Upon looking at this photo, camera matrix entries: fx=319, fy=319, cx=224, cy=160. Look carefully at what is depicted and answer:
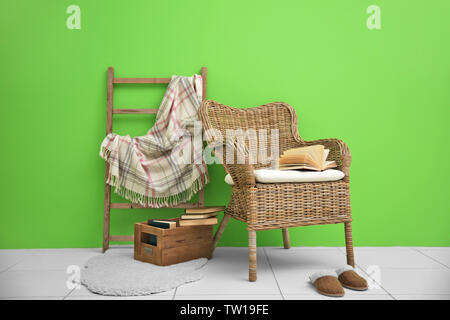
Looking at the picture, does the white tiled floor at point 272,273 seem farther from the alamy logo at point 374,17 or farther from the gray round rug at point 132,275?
the alamy logo at point 374,17

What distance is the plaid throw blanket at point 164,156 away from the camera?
1.72 m

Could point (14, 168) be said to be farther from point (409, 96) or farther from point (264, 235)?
point (409, 96)

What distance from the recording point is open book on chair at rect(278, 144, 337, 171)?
140 cm

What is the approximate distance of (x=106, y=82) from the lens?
1838 millimetres

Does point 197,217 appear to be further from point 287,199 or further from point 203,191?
point 287,199

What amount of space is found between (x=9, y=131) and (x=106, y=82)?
0.60 m

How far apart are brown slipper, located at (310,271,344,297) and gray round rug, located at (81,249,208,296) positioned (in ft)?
1.51

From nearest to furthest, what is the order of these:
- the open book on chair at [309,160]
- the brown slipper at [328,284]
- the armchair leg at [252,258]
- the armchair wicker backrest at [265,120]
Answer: the brown slipper at [328,284], the armchair leg at [252,258], the open book on chair at [309,160], the armchair wicker backrest at [265,120]

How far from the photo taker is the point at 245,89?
1.86m

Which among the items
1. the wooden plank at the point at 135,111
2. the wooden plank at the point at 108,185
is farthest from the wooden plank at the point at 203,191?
the wooden plank at the point at 108,185

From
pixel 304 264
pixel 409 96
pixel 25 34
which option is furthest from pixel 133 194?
pixel 409 96

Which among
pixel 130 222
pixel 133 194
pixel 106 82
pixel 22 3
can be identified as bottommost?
pixel 130 222

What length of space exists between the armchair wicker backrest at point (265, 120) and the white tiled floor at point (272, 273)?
0.52 m

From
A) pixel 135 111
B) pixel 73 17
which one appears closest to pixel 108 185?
pixel 135 111
